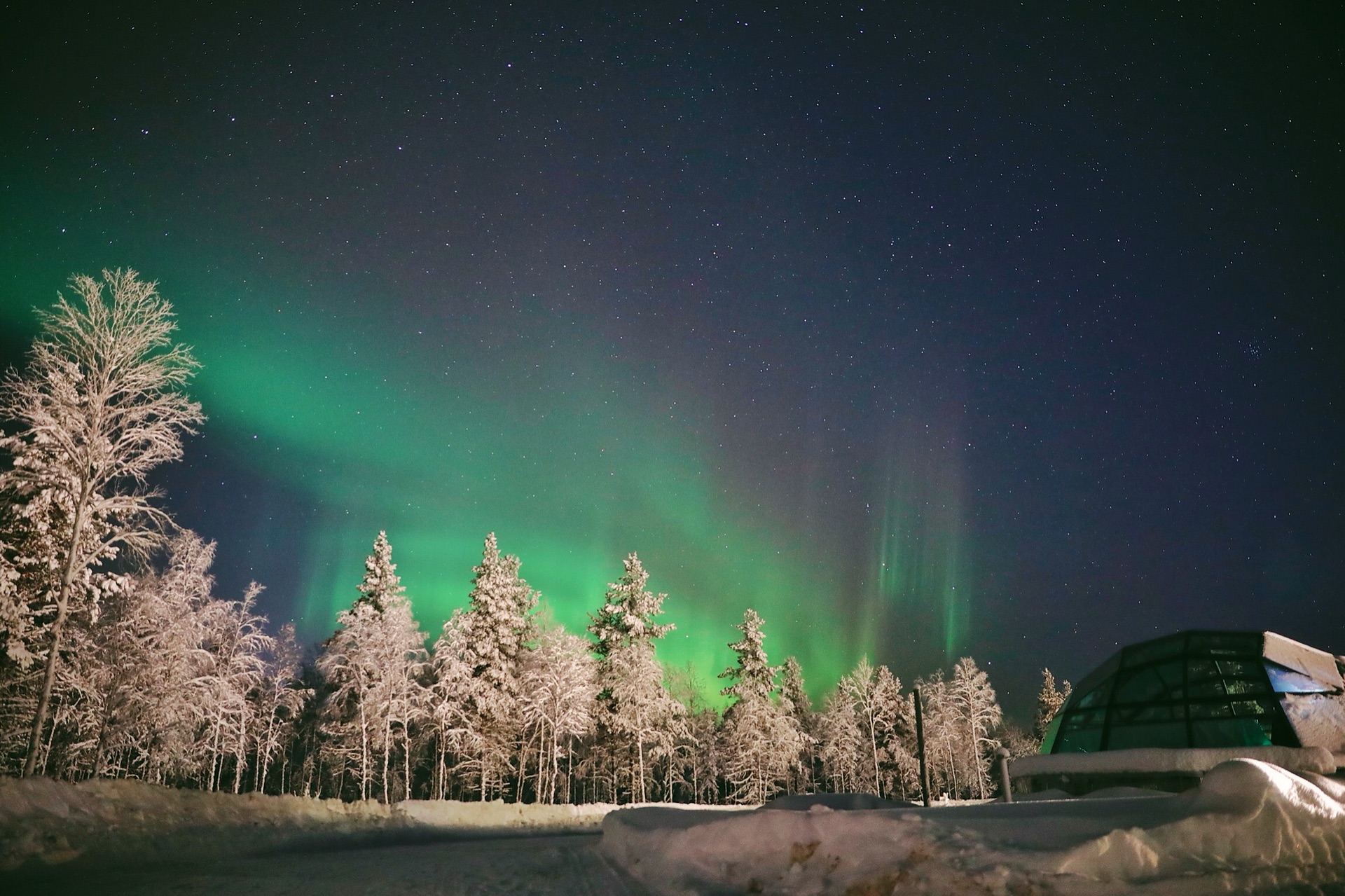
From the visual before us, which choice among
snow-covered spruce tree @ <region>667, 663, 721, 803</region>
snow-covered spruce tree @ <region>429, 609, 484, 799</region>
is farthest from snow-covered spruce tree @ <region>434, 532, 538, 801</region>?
snow-covered spruce tree @ <region>667, 663, 721, 803</region>

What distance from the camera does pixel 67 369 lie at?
16656 millimetres

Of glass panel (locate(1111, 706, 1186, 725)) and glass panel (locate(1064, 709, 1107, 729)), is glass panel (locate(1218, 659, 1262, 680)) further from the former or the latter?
glass panel (locate(1064, 709, 1107, 729))

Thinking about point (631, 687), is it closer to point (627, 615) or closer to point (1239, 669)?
point (627, 615)

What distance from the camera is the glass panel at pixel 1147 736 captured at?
17938 mm

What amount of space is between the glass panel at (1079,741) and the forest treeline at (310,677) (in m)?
5.84

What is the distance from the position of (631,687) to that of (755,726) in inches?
365

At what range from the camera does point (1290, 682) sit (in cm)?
1766

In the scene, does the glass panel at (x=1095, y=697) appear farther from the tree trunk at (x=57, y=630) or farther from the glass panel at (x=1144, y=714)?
the tree trunk at (x=57, y=630)

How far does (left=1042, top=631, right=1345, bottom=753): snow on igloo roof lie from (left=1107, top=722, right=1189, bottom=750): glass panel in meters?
0.02

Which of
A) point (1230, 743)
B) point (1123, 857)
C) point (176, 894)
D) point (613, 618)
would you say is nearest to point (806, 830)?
point (1123, 857)

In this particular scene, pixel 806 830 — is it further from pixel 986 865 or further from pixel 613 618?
pixel 613 618

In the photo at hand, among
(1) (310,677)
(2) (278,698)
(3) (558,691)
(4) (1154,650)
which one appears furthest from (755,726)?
(1) (310,677)

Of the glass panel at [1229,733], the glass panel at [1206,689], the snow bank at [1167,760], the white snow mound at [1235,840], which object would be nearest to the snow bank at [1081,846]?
the white snow mound at [1235,840]

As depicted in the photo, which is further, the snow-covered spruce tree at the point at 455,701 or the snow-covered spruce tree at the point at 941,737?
the snow-covered spruce tree at the point at 941,737
